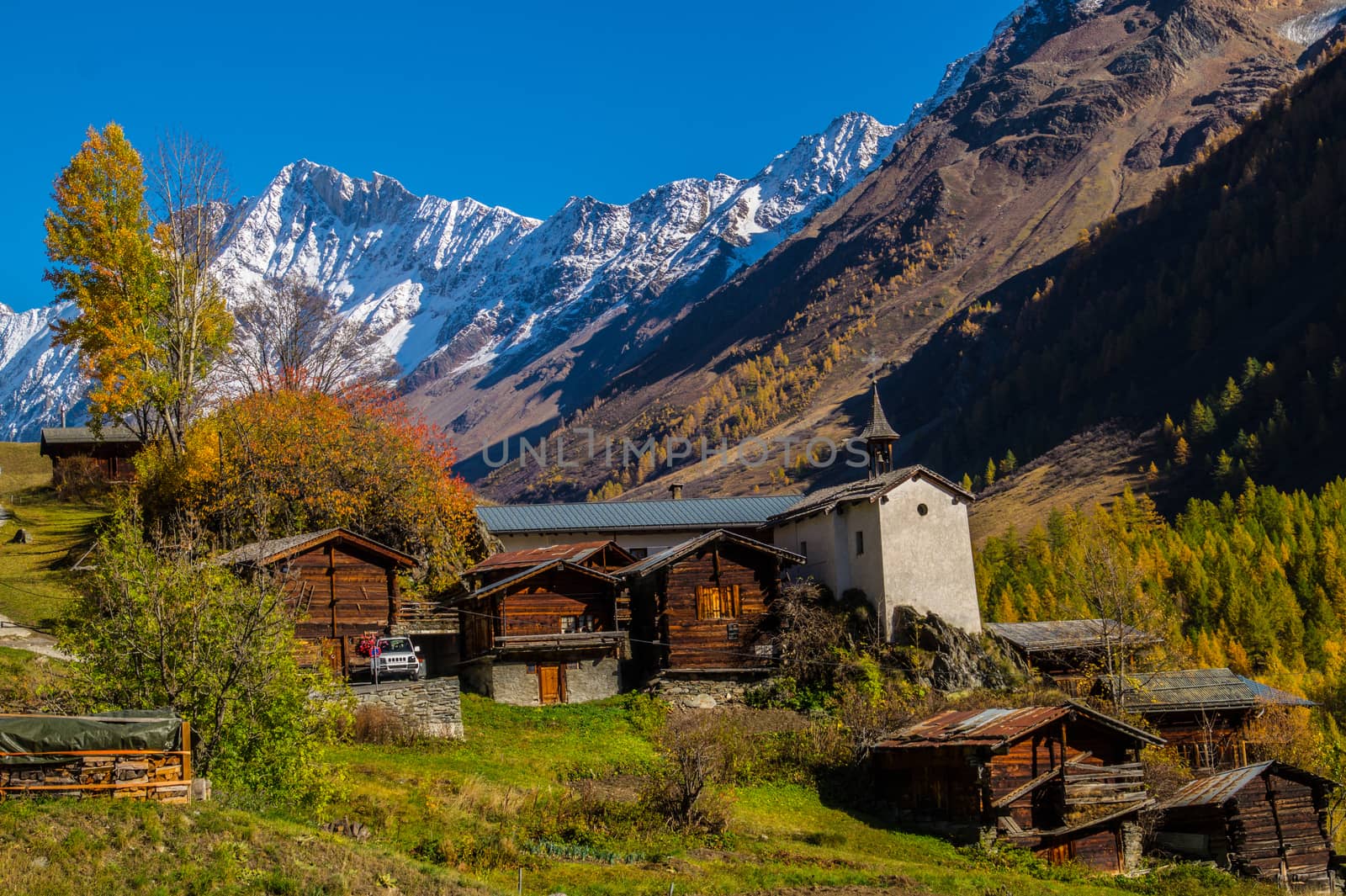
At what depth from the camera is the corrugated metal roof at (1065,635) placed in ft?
176

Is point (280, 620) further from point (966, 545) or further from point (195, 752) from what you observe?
point (966, 545)

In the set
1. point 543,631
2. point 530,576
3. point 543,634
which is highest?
point 530,576

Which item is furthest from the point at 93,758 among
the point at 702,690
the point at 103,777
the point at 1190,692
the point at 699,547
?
the point at 1190,692

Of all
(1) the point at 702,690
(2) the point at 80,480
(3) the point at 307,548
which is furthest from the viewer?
(2) the point at 80,480

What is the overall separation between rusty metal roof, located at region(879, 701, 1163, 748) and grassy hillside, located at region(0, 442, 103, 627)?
31.2m

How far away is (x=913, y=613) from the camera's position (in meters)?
51.0

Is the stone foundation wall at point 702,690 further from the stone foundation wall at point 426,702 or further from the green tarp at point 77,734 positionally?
the green tarp at point 77,734

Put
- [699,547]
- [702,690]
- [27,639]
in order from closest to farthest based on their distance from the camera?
1. [27,639]
2. [702,690]
3. [699,547]

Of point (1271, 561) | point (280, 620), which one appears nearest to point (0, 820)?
point (280, 620)

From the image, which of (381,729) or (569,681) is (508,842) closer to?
(381,729)

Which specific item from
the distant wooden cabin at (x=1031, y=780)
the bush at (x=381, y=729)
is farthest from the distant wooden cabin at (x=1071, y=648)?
the bush at (x=381, y=729)

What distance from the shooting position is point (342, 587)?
47719mm

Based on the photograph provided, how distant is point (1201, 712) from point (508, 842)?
3486cm

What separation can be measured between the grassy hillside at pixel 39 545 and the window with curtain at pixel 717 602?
24.7 m
